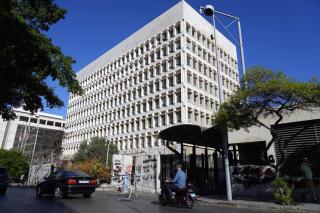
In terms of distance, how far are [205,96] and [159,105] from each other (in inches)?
335

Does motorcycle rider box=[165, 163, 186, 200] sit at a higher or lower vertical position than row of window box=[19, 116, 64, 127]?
lower

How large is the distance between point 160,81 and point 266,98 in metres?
37.6

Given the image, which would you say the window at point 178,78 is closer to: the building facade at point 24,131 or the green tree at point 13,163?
the green tree at point 13,163

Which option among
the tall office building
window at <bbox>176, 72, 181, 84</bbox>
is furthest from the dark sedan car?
window at <bbox>176, 72, 181, 84</bbox>

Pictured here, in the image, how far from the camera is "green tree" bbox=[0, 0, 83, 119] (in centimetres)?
956

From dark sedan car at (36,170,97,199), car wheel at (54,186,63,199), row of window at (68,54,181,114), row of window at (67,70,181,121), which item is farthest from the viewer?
row of window at (67,70,181,121)

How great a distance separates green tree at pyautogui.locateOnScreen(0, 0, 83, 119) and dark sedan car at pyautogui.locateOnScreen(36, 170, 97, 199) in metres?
3.74

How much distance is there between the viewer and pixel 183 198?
11.1 metres

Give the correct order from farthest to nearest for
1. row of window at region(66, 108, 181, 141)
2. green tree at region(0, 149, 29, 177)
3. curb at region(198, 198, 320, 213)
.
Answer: green tree at region(0, 149, 29, 177), row of window at region(66, 108, 181, 141), curb at region(198, 198, 320, 213)

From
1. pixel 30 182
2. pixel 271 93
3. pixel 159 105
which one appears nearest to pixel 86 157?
pixel 30 182

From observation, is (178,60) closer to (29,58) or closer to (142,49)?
(142,49)

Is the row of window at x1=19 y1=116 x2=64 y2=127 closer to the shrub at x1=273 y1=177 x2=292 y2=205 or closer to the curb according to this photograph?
the curb

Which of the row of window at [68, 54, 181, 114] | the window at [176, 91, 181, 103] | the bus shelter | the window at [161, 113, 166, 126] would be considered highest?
the row of window at [68, 54, 181, 114]

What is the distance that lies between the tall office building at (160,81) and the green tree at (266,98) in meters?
27.8
